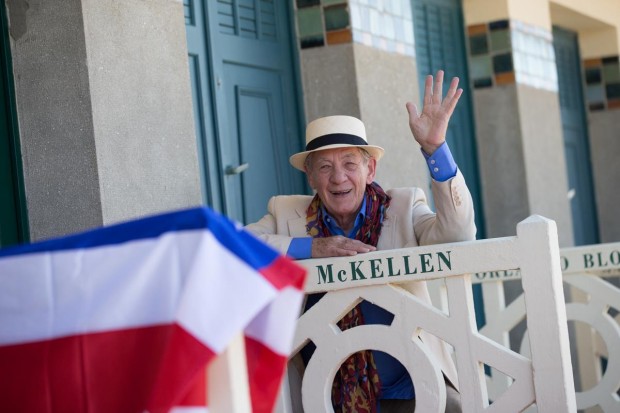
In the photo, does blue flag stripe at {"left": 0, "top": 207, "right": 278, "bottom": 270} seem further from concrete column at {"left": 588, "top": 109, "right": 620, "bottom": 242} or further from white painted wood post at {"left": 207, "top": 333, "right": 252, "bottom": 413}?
concrete column at {"left": 588, "top": 109, "right": 620, "bottom": 242}

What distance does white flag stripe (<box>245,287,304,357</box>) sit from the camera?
2283 millimetres

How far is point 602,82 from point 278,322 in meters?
8.24

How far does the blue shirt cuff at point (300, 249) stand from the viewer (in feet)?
12.9

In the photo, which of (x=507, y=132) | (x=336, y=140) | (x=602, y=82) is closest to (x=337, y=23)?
(x=336, y=140)

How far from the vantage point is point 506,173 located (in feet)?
26.1

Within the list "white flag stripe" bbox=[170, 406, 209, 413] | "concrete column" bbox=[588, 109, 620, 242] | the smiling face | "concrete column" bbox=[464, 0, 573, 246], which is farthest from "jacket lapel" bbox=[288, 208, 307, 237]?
"concrete column" bbox=[588, 109, 620, 242]

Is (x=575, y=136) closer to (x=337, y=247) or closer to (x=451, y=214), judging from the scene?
(x=451, y=214)

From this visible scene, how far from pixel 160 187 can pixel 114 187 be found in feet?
0.89

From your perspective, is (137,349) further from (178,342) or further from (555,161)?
(555,161)

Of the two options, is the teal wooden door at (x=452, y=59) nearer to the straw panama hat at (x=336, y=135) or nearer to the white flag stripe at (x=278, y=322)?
the straw panama hat at (x=336, y=135)

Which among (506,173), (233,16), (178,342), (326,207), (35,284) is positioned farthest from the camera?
(506,173)

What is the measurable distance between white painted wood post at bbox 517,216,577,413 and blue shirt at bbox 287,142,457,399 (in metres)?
0.50

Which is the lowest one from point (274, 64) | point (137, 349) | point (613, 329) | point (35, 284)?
point (613, 329)

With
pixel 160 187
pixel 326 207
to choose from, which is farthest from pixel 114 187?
pixel 326 207
